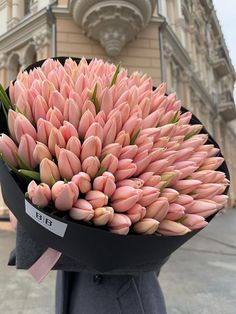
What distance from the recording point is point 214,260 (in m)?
4.41

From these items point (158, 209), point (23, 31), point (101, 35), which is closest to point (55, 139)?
point (158, 209)

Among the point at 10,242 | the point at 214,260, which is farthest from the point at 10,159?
the point at 10,242

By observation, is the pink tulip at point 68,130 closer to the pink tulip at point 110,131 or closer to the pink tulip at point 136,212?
the pink tulip at point 110,131

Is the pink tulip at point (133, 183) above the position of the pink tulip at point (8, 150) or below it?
below

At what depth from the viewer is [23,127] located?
0.76 metres

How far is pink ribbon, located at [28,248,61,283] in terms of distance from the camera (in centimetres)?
78

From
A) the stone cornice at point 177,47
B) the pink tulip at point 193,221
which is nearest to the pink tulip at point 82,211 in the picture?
the pink tulip at point 193,221

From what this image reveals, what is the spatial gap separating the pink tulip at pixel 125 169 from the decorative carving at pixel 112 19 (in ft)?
22.3

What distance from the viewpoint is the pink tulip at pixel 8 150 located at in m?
0.76

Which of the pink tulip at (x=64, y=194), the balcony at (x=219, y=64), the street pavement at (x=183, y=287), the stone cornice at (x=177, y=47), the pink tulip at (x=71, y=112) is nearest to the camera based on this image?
the pink tulip at (x=64, y=194)

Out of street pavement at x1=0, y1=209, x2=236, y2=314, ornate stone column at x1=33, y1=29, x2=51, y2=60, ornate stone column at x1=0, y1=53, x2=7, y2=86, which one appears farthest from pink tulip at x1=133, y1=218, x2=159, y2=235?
ornate stone column at x1=0, y1=53, x2=7, y2=86

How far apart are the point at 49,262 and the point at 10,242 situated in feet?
16.3

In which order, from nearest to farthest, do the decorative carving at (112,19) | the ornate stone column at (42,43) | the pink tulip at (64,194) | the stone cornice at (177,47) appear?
the pink tulip at (64,194) < the decorative carving at (112,19) < the ornate stone column at (42,43) < the stone cornice at (177,47)

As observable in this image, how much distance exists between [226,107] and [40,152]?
1567 centimetres
